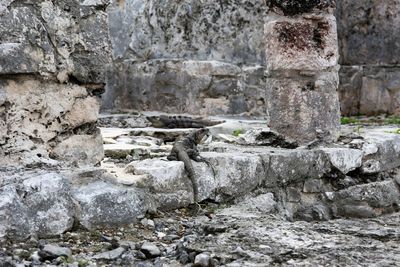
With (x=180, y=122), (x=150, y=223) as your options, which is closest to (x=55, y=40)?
(x=150, y=223)

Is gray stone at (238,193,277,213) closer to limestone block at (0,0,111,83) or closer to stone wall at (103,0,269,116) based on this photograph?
limestone block at (0,0,111,83)

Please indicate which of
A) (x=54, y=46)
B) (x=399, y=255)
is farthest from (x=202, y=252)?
(x=54, y=46)

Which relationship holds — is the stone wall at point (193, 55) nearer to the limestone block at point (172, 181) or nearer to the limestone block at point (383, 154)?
the limestone block at point (383, 154)

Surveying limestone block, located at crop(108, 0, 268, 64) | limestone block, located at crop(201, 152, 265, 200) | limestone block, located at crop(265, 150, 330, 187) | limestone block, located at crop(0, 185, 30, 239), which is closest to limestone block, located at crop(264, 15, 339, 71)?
limestone block, located at crop(265, 150, 330, 187)

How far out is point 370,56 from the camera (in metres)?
9.90

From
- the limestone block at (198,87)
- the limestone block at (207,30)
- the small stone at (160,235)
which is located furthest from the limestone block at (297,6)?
the limestone block at (207,30)

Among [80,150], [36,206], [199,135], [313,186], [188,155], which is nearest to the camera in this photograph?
[36,206]

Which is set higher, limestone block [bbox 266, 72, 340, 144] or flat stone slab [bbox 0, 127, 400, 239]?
limestone block [bbox 266, 72, 340, 144]

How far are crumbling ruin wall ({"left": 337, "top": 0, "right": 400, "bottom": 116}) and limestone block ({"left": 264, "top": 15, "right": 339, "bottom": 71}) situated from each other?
13.6ft

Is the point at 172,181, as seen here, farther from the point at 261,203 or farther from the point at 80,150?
the point at 261,203

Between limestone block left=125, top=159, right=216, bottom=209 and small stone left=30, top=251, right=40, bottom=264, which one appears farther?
limestone block left=125, top=159, right=216, bottom=209

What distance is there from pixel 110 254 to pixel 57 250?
27 cm

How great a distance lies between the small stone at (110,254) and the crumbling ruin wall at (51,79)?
31.6 inches

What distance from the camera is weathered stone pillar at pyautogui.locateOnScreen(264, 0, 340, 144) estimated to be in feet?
19.0
